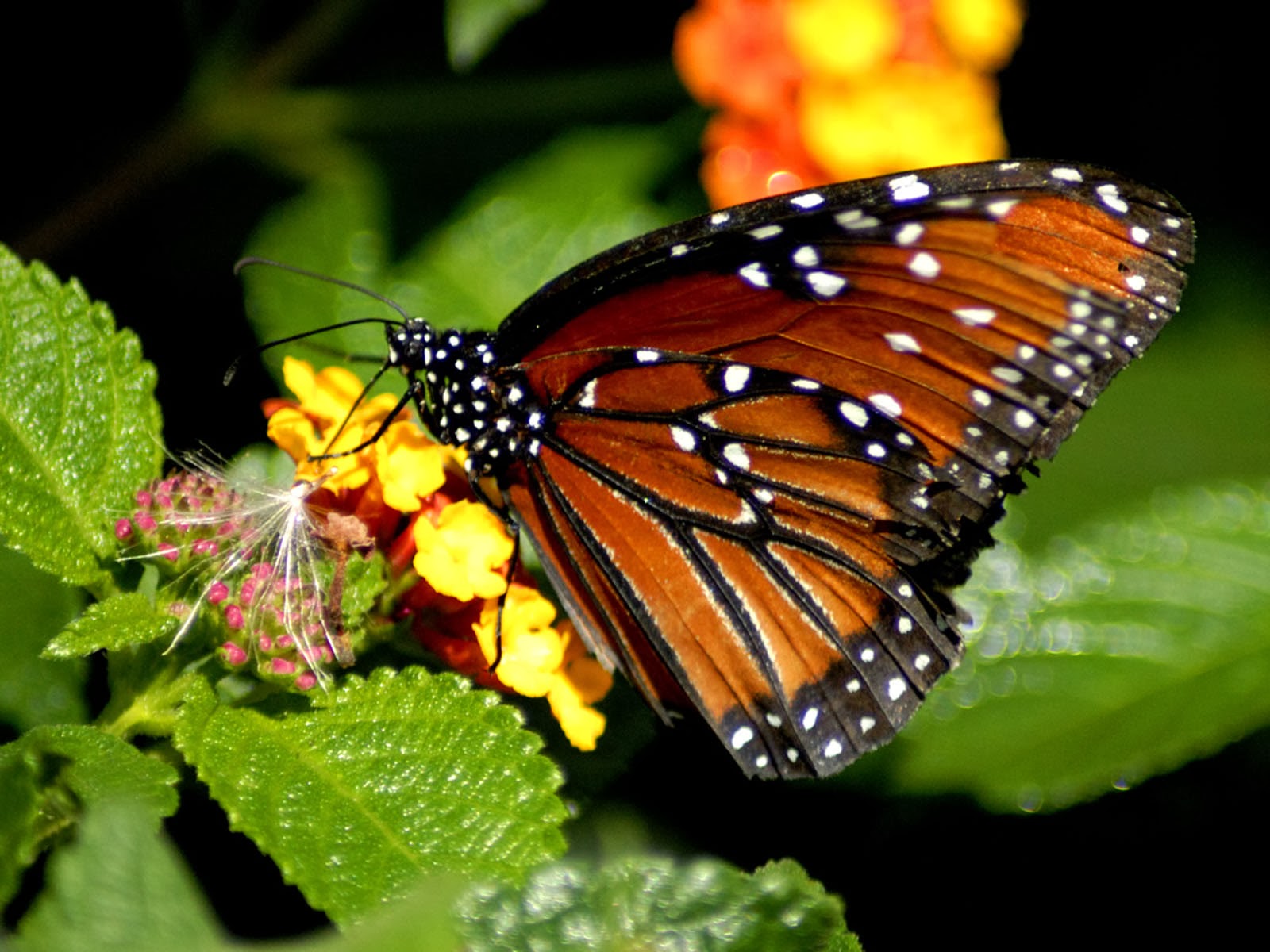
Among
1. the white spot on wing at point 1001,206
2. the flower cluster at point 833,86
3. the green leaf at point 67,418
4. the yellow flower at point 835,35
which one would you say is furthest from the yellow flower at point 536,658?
the yellow flower at point 835,35

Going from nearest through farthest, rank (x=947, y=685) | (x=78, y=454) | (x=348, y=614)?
(x=348, y=614)
(x=78, y=454)
(x=947, y=685)

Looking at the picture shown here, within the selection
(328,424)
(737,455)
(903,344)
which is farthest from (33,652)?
(903,344)

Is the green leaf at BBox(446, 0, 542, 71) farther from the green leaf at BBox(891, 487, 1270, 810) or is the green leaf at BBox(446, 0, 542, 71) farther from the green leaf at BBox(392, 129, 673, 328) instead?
the green leaf at BBox(891, 487, 1270, 810)

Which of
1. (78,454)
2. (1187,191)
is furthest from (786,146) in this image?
(78,454)

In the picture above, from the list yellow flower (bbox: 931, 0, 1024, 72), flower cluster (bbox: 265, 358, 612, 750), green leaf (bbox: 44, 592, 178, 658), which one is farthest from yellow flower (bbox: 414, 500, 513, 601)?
yellow flower (bbox: 931, 0, 1024, 72)

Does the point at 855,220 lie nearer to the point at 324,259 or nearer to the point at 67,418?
the point at 67,418

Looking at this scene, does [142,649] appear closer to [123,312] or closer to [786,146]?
[123,312]
